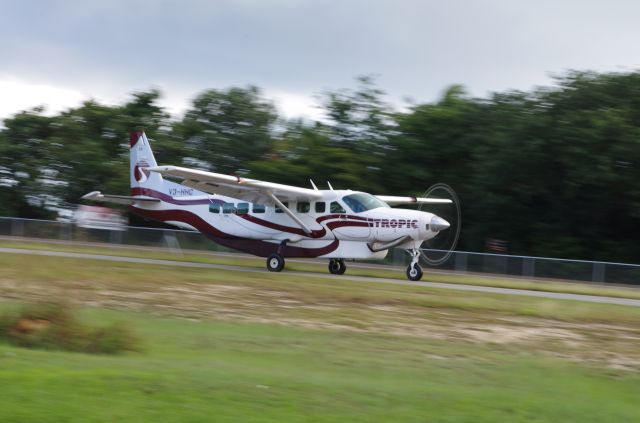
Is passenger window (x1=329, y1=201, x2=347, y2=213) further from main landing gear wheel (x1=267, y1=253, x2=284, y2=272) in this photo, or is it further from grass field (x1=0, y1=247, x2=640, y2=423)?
grass field (x1=0, y1=247, x2=640, y2=423)

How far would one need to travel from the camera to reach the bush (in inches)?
516

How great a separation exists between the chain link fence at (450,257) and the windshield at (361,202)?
6.43m

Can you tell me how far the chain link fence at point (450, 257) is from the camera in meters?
35.3

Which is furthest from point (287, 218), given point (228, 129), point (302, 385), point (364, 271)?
point (228, 129)

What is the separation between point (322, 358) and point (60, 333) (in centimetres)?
417

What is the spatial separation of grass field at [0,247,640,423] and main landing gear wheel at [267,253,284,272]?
6.94 metres

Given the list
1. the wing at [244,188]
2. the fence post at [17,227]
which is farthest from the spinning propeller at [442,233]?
the fence post at [17,227]

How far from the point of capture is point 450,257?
37.7m

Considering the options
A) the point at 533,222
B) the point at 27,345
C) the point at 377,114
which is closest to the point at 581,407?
the point at 27,345

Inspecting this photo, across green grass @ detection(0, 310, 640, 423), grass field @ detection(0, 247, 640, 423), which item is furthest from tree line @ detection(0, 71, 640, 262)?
green grass @ detection(0, 310, 640, 423)

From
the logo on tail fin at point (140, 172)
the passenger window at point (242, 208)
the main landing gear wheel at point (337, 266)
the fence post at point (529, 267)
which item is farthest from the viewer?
the logo on tail fin at point (140, 172)

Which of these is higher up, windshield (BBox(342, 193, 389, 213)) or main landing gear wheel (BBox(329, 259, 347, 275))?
windshield (BBox(342, 193, 389, 213))

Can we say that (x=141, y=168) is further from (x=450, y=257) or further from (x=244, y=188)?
(x=450, y=257)

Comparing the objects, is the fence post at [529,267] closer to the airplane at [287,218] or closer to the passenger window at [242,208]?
the airplane at [287,218]
